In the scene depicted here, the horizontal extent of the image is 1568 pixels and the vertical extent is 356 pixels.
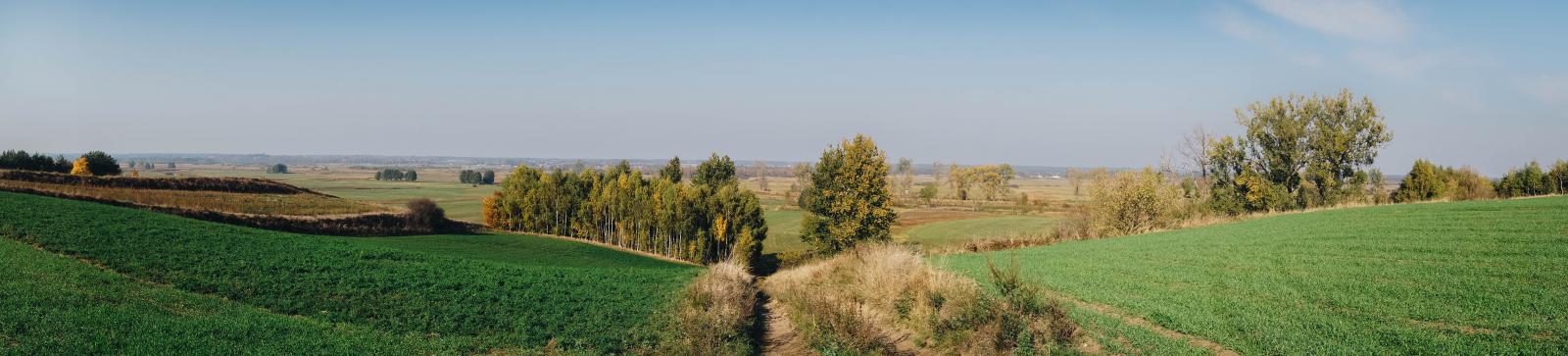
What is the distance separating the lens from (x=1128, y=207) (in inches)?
1591

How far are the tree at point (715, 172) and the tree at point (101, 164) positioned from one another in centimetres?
4118

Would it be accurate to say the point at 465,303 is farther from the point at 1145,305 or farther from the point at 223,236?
the point at 1145,305

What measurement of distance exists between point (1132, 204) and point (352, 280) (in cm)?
3976

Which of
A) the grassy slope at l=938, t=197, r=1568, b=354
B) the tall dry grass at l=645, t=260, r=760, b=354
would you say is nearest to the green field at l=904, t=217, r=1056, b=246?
the grassy slope at l=938, t=197, r=1568, b=354

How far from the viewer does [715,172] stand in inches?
2341

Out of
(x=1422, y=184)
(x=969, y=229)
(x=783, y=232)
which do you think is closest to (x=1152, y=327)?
(x=1422, y=184)

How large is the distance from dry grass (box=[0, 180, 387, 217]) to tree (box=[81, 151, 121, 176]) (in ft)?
59.7

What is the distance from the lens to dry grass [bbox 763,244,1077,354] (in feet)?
38.9

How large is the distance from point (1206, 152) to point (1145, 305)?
4252cm

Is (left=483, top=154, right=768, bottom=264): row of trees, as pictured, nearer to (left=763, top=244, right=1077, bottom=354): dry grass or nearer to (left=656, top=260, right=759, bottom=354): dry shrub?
(left=656, top=260, right=759, bottom=354): dry shrub

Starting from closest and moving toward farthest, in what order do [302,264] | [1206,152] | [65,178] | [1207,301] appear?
[1207,301] → [302,264] → [65,178] → [1206,152]

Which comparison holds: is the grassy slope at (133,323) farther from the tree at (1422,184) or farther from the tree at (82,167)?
the tree at (1422,184)

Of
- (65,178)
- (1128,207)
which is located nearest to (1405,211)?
(1128,207)

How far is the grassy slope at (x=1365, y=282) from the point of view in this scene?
30.5ft
